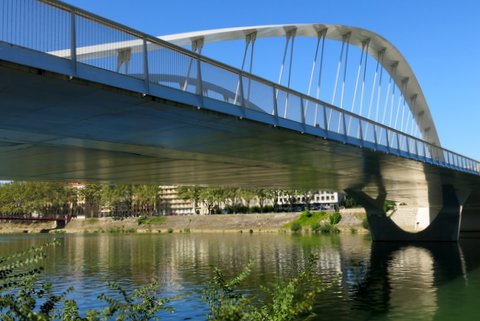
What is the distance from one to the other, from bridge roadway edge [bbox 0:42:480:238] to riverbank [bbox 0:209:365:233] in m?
44.1

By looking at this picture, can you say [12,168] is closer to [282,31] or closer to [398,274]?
[282,31]

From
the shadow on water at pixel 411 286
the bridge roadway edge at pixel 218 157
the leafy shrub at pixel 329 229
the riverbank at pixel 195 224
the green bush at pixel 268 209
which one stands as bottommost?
the shadow on water at pixel 411 286

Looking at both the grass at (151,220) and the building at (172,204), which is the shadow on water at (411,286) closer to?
the grass at (151,220)

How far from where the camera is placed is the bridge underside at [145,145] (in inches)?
404

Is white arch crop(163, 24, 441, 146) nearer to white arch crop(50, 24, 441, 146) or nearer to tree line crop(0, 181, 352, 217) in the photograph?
white arch crop(50, 24, 441, 146)

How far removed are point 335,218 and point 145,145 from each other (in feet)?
211

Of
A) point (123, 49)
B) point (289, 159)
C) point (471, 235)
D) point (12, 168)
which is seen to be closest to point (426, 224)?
point (471, 235)

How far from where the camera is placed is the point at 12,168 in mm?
21375

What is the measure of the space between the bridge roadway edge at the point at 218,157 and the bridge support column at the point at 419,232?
11110 mm

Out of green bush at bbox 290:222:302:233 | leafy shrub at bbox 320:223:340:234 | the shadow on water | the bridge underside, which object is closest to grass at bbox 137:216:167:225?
green bush at bbox 290:222:302:233

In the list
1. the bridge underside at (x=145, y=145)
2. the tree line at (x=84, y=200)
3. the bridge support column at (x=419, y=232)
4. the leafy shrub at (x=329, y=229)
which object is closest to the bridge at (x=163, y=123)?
the bridge underside at (x=145, y=145)

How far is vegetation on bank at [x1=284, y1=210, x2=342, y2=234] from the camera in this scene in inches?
2906

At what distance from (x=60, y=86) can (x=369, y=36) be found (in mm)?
30631

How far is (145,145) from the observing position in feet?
53.7
